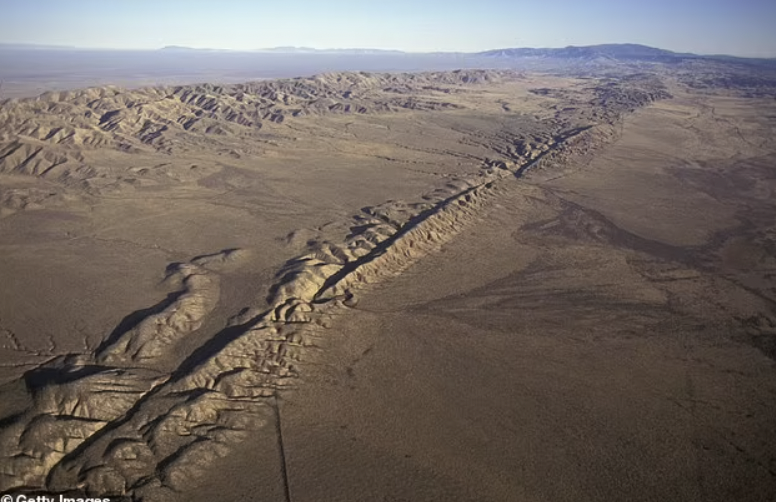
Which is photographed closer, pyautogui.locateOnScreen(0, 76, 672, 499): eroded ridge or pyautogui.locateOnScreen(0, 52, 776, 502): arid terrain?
pyautogui.locateOnScreen(0, 76, 672, 499): eroded ridge

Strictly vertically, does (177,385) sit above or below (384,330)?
below

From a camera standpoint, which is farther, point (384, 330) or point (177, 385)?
point (384, 330)

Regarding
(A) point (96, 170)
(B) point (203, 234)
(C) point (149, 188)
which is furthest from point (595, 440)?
(A) point (96, 170)

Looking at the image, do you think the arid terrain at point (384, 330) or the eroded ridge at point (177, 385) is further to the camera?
the arid terrain at point (384, 330)
